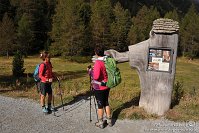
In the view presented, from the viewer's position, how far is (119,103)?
12289mm

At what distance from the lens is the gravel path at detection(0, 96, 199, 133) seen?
9.27 meters

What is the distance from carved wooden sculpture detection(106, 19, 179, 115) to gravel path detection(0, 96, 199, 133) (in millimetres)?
840

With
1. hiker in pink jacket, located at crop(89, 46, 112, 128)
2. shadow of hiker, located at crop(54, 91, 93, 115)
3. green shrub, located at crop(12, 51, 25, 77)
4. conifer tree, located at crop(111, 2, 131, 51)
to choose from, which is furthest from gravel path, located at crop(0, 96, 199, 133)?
conifer tree, located at crop(111, 2, 131, 51)

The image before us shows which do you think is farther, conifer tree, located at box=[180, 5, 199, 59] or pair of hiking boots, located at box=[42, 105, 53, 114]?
conifer tree, located at box=[180, 5, 199, 59]

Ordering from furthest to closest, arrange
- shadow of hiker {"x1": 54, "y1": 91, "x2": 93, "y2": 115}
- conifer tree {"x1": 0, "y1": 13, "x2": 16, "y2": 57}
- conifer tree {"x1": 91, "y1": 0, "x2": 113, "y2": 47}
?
conifer tree {"x1": 91, "y1": 0, "x2": 113, "y2": 47}, conifer tree {"x1": 0, "y1": 13, "x2": 16, "y2": 57}, shadow of hiker {"x1": 54, "y1": 91, "x2": 93, "y2": 115}

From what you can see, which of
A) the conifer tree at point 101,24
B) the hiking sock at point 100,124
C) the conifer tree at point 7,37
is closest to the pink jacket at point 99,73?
the hiking sock at point 100,124

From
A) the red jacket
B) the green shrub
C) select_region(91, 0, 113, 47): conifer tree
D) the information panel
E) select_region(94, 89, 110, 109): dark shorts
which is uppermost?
select_region(91, 0, 113, 47): conifer tree

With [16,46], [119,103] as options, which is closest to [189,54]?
[16,46]

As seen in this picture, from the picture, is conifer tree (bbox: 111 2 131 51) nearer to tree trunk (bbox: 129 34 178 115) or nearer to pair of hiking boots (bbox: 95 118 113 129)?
tree trunk (bbox: 129 34 178 115)

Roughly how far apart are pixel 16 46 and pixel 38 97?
2237 inches

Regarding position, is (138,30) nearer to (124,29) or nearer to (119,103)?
(124,29)

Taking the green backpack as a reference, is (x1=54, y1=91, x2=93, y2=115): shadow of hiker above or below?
below

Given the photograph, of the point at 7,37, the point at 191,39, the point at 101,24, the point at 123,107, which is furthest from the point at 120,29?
the point at 123,107

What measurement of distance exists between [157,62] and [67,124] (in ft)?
11.5
